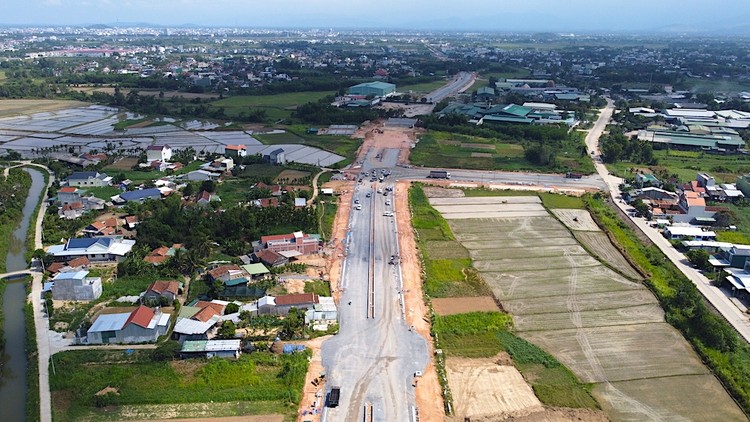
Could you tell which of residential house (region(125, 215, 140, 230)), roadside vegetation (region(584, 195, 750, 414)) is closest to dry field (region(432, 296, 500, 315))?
roadside vegetation (region(584, 195, 750, 414))

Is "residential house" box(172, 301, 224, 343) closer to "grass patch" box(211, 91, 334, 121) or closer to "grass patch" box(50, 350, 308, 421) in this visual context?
"grass patch" box(50, 350, 308, 421)

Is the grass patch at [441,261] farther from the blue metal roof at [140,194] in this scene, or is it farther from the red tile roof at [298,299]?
the blue metal roof at [140,194]

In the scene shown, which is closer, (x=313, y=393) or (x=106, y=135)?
(x=313, y=393)

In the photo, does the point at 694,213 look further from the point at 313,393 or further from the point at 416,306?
the point at 313,393

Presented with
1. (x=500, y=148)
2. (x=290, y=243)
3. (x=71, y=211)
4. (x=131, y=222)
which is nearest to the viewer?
(x=290, y=243)

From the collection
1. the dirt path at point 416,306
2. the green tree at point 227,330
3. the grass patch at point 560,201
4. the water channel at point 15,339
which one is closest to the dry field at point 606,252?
the grass patch at point 560,201

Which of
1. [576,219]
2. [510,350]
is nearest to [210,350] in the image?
[510,350]
